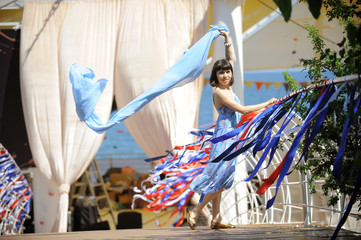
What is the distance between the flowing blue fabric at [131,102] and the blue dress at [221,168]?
1.14ft

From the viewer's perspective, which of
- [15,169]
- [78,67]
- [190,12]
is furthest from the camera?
[190,12]

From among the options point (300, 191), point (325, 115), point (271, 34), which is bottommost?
point (300, 191)

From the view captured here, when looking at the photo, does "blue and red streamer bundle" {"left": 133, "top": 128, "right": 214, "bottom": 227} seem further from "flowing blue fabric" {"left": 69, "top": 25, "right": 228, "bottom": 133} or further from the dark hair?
"flowing blue fabric" {"left": 69, "top": 25, "right": 228, "bottom": 133}

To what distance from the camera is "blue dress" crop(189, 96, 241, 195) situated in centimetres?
285

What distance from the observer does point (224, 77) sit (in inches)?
116

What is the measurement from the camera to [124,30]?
522cm

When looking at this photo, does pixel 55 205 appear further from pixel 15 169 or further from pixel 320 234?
pixel 320 234

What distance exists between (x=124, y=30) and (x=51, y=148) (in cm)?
144

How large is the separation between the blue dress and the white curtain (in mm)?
2145

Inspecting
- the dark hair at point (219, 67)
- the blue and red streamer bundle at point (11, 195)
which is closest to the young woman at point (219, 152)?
the dark hair at point (219, 67)

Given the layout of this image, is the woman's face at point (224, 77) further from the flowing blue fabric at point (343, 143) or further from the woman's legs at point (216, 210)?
the flowing blue fabric at point (343, 143)

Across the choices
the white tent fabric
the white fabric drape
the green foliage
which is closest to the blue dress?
the green foliage

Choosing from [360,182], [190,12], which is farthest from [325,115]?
[190,12]

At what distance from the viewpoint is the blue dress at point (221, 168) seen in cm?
285
